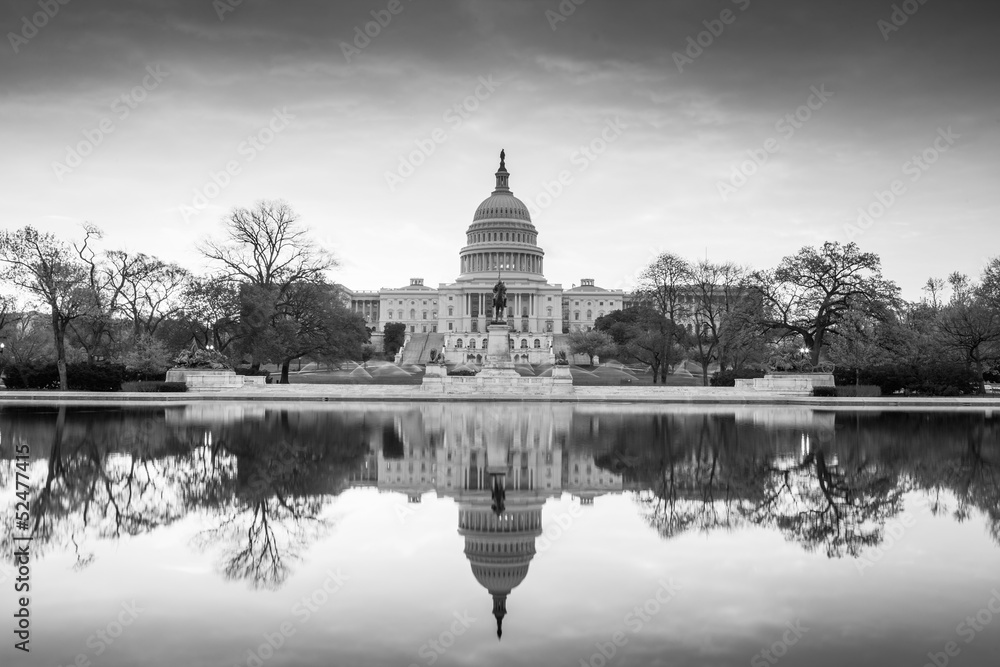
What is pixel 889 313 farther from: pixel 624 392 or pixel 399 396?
pixel 399 396

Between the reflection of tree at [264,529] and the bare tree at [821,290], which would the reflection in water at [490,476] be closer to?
the reflection of tree at [264,529]

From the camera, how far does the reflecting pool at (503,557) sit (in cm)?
645

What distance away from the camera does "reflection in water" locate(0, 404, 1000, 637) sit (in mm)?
9734

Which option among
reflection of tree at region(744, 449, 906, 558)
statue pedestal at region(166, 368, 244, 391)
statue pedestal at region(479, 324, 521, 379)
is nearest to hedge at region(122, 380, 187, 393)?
statue pedestal at region(166, 368, 244, 391)

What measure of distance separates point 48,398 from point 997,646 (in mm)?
42462

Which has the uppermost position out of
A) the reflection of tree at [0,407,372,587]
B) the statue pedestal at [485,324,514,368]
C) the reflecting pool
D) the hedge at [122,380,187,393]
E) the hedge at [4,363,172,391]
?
the statue pedestal at [485,324,514,368]

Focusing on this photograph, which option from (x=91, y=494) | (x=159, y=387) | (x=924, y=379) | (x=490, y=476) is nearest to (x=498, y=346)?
(x=159, y=387)

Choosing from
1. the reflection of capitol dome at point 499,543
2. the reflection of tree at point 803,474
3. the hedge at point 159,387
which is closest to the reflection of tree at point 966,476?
the reflection of tree at point 803,474

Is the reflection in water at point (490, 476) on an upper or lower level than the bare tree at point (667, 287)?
lower

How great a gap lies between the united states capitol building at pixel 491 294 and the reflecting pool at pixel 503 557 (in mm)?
116744

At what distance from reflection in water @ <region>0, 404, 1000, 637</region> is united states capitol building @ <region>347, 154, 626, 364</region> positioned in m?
109

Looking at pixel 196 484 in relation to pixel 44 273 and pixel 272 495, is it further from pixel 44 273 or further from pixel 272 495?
pixel 44 273

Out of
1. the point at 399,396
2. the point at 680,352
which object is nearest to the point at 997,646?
the point at 399,396

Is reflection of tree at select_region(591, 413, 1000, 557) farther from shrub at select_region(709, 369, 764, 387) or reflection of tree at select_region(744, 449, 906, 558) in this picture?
shrub at select_region(709, 369, 764, 387)
